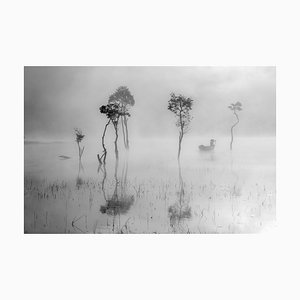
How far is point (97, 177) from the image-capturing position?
13.3 ft

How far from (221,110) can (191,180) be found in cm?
81

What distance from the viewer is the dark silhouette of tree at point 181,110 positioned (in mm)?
4051

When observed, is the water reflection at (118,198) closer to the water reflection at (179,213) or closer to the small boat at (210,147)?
the water reflection at (179,213)

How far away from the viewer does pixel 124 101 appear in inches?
159

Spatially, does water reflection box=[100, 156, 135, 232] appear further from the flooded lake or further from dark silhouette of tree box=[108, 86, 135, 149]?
dark silhouette of tree box=[108, 86, 135, 149]

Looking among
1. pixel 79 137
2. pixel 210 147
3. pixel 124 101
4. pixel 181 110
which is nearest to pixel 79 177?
pixel 79 137

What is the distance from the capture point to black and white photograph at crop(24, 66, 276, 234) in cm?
398

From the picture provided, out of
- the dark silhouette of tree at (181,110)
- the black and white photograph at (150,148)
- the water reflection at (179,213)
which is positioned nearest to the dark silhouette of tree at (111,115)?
the black and white photograph at (150,148)

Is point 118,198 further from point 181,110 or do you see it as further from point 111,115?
point 181,110

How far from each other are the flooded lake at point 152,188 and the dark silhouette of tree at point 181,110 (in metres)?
0.11

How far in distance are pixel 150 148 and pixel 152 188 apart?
0.43m

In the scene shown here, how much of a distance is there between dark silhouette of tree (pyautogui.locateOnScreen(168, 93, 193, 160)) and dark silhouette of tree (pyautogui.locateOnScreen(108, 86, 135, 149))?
43 centimetres

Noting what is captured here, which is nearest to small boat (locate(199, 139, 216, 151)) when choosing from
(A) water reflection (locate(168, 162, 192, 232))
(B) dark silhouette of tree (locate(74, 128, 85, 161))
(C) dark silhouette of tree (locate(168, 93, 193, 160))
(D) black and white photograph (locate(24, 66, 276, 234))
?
(D) black and white photograph (locate(24, 66, 276, 234))

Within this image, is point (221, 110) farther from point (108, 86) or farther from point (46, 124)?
point (46, 124)
